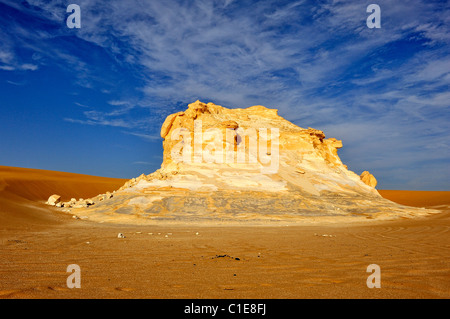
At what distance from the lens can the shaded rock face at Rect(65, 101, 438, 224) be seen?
18.4 meters

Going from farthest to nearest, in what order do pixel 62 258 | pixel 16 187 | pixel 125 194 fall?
pixel 16 187 → pixel 125 194 → pixel 62 258

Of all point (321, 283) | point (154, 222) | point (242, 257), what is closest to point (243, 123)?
point (154, 222)

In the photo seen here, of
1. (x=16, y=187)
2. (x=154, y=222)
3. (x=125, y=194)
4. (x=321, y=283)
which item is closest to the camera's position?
(x=321, y=283)

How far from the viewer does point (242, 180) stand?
74.6 feet

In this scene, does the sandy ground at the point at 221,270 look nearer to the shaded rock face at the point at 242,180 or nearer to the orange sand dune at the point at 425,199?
the shaded rock face at the point at 242,180

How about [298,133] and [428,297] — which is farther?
[298,133]

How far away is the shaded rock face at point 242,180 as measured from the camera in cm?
1842

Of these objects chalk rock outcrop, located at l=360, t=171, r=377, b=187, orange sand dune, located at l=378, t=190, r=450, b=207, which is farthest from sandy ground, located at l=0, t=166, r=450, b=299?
orange sand dune, located at l=378, t=190, r=450, b=207

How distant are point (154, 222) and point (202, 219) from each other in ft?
9.13

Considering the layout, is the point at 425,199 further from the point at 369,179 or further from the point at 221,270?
the point at 221,270

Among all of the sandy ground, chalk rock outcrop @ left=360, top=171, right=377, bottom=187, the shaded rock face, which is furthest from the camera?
chalk rock outcrop @ left=360, top=171, right=377, bottom=187

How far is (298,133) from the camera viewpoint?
31.1 meters

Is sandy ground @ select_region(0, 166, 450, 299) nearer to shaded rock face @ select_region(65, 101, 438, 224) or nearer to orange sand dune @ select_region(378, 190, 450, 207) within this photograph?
shaded rock face @ select_region(65, 101, 438, 224)
